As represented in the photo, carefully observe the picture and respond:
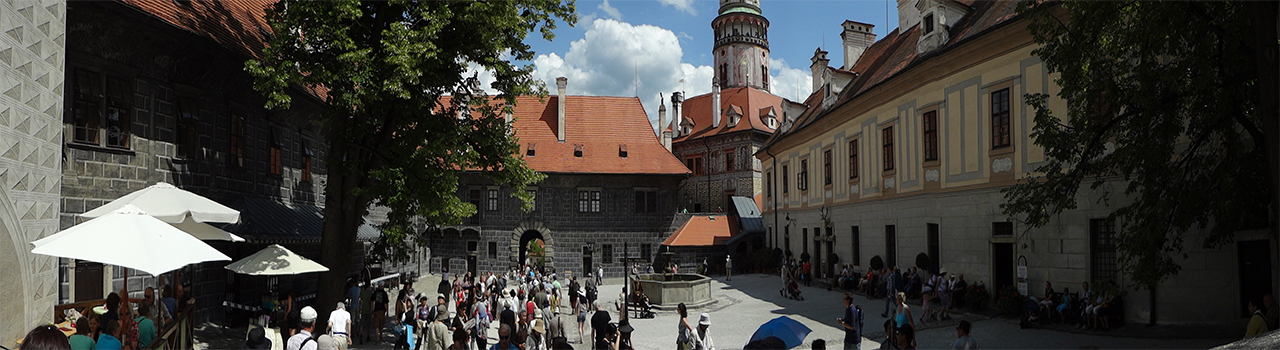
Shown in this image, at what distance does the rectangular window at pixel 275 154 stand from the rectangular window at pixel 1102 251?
19.7 metres

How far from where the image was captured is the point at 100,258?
27.1ft

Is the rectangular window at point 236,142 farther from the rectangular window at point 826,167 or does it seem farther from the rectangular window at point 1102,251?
the rectangular window at point 826,167

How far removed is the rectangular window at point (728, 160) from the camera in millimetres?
63875

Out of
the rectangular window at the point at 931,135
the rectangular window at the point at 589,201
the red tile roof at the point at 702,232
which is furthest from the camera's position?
the rectangular window at the point at 589,201

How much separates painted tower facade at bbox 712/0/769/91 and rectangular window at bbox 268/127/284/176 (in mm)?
57570

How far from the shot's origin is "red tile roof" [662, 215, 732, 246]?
44.4m

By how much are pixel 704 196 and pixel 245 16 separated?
160ft

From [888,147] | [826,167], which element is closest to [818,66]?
[826,167]

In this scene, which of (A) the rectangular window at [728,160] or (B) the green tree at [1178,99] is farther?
(A) the rectangular window at [728,160]

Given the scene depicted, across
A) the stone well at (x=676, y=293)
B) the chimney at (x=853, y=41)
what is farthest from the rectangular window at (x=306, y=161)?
the chimney at (x=853, y=41)

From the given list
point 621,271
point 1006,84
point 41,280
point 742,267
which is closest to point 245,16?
point 41,280

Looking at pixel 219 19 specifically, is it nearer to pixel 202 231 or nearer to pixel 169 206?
pixel 202 231

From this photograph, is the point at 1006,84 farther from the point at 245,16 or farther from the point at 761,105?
the point at 761,105

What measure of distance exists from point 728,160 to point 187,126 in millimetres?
51023
